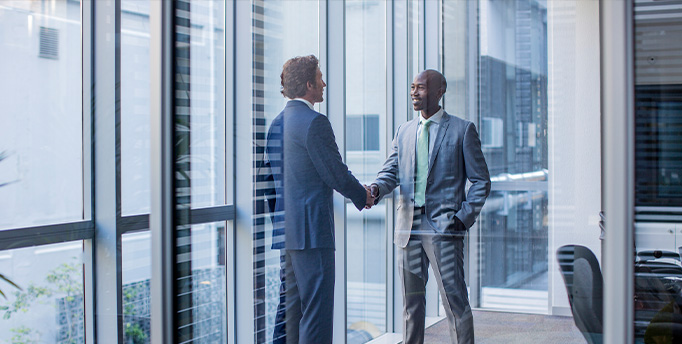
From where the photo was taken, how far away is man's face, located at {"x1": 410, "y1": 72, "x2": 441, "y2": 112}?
11.5 feet

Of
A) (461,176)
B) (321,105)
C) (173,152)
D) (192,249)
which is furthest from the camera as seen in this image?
(321,105)

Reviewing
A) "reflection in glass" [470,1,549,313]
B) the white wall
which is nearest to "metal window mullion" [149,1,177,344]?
the white wall

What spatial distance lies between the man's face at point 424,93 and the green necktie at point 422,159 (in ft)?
0.51

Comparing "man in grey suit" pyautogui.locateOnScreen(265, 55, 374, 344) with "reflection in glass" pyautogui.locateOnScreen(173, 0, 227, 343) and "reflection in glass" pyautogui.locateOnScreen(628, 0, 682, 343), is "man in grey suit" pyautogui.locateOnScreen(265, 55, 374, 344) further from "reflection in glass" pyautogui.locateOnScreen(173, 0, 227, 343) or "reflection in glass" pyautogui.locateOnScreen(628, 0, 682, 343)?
"reflection in glass" pyautogui.locateOnScreen(628, 0, 682, 343)

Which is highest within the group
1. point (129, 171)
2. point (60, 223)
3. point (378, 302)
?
point (129, 171)

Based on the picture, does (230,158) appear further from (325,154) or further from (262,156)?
(325,154)

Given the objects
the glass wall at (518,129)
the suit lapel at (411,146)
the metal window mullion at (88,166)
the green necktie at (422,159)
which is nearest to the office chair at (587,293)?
the glass wall at (518,129)

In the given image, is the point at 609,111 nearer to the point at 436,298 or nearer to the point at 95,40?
the point at 436,298

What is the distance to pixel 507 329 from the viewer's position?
134 inches

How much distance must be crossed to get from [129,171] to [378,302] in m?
1.93

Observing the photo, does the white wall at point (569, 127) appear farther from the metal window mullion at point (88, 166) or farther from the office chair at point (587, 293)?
the metal window mullion at point (88, 166)

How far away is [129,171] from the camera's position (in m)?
2.69

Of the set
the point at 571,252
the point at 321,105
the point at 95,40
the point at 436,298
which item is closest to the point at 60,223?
the point at 95,40

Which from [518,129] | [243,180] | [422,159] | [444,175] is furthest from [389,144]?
[243,180]
